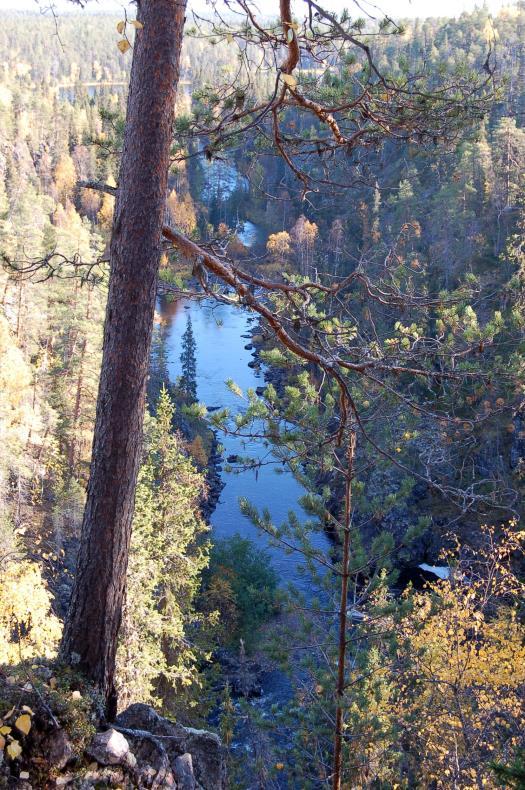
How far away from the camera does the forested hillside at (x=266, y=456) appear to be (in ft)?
9.61

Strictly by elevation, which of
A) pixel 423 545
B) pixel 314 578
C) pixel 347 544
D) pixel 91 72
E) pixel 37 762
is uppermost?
pixel 91 72

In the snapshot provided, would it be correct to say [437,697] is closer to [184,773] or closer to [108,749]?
[184,773]

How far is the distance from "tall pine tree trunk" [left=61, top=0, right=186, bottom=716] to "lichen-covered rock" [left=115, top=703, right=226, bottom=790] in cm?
36

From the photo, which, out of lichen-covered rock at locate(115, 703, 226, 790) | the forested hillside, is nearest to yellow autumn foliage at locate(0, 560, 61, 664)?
the forested hillside

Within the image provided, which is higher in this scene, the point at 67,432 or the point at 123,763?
the point at 123,763

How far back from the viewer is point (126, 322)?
9.57 ft

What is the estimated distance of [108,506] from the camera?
293 cm

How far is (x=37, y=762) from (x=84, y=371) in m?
19.4

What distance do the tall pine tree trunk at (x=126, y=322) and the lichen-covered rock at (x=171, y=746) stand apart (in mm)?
356

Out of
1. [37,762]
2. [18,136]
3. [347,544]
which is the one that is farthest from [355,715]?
[18,136]

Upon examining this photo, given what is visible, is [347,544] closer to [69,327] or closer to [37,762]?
[37,762]

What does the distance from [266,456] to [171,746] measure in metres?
3.20

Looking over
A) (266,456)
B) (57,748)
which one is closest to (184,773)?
(57,748)

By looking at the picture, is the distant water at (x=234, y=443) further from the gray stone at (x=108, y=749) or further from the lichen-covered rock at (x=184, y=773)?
the gray stone at (x=108, y=749)
